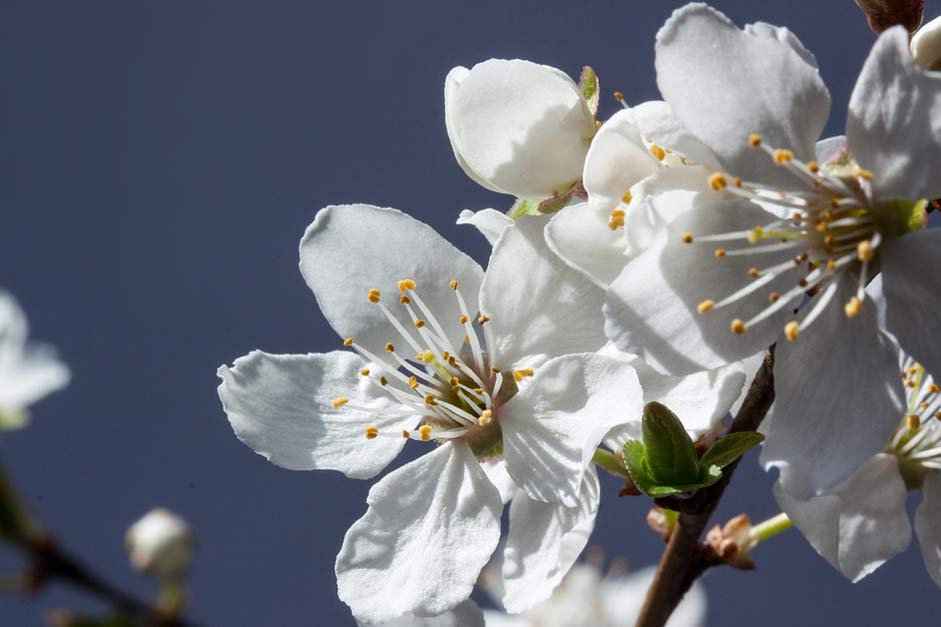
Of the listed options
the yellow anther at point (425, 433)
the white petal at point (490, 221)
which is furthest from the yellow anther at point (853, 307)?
the yellow anther at point (425, 433)

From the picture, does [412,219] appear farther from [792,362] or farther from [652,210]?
[792,362]

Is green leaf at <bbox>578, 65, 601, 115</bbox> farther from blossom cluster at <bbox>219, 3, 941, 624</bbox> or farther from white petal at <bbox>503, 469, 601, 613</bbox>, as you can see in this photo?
white petal at <bbox>503, 469, 601, 613</bbox>

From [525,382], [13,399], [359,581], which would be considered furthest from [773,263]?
[13,399]

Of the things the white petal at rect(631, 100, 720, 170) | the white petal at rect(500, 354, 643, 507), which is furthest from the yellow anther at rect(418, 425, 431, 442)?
the white petal at rect(631, 100, 720, 170)

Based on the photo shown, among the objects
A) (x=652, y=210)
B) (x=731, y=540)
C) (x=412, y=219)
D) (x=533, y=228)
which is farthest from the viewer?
(x=731, y=540)

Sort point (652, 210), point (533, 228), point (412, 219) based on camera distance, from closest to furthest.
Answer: point (652, 210) < point (533, 228) < point (412, 219)
